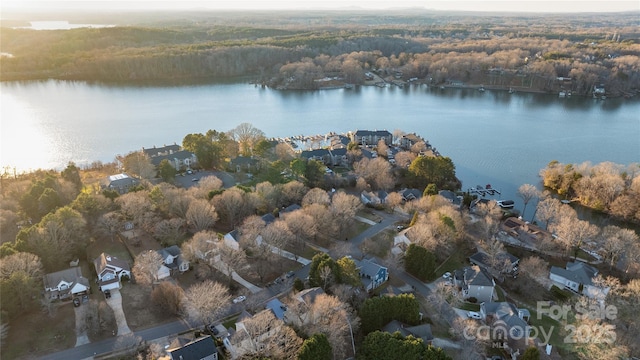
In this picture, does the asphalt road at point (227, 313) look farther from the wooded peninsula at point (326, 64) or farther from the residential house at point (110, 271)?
the wooded peninsula at point (326, 64)

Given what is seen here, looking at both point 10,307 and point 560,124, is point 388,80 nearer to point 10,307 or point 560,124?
point 560,124

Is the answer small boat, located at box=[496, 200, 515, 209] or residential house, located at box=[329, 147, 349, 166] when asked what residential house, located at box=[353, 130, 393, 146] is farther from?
small boat, located at box=[496, 200, 515, 209]

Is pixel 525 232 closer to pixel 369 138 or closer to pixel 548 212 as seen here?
pixel 548 212

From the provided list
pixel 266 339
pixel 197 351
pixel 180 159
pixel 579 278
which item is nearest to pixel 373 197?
pixel 579 278

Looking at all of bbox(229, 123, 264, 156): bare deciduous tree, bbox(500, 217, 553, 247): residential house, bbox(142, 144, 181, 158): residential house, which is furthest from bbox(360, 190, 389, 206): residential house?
bbox(142, 144, 181, 158): residential house

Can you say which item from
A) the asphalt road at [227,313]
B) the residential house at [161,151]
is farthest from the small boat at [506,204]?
the residential house at [161,151]

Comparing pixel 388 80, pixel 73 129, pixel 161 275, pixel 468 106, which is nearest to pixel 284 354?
pixel 161 275
